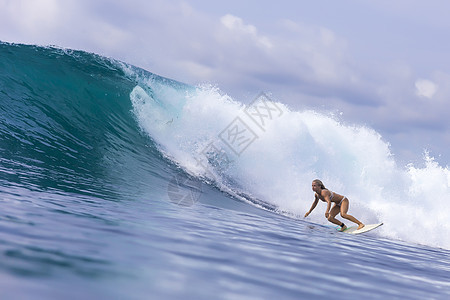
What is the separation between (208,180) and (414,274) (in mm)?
7277

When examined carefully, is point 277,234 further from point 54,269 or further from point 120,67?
point 120,67

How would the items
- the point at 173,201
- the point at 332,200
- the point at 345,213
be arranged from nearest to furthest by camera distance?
the point at 173,201, the point at 345,213, the point at 332,200

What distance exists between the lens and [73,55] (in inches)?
659

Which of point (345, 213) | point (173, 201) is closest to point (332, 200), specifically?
point (345, 213)

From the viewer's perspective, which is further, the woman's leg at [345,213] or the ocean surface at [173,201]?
the woman's leg at [345,213]

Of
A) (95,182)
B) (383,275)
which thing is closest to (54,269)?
(383,275)

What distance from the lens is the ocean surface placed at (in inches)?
137

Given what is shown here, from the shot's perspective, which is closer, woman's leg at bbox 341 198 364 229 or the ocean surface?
the ocean surface

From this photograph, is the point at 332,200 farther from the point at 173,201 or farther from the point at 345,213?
the point at 173,201

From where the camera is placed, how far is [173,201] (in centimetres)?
830

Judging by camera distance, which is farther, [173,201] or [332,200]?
[332,200]

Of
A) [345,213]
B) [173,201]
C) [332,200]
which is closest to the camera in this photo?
[173,201]

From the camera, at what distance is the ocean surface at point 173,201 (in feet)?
11.4

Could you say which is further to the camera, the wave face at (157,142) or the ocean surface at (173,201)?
the wave face at (157,142)
